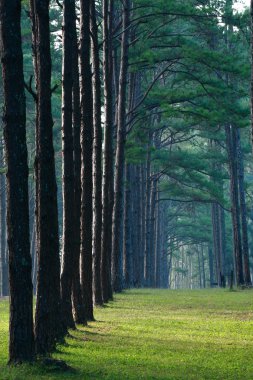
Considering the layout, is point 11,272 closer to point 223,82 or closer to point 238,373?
point 238,373

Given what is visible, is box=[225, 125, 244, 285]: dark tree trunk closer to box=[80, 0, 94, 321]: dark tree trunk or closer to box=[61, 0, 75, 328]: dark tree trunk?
box=[80, 0, 94, 321]: dark tree trunk

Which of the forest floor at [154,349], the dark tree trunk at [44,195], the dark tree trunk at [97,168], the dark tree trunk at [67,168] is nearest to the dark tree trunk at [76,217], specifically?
the forest floor at [154,349]

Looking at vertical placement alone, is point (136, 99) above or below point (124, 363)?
above

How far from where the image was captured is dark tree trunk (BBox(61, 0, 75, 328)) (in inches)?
709

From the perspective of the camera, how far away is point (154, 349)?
15.4m

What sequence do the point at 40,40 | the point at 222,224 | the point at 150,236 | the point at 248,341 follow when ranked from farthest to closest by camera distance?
the point at 222,224 → the point at 150,236 → the point at 248,341 → the point at 40,40

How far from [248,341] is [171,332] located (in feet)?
7.96

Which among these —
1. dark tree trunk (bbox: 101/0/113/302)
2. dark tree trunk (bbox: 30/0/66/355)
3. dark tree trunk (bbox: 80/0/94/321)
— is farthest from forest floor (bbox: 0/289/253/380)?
dark tree trunk (bbox: 101/0/113/302)

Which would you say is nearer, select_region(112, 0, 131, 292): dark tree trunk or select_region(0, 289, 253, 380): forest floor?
select_region(0, 289, 253, 380): forest floor

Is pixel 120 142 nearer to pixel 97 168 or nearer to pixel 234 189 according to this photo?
pixel 97 168

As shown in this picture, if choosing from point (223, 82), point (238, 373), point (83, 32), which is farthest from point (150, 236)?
point (238, 373)

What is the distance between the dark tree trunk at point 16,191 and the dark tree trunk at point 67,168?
553 centimetres

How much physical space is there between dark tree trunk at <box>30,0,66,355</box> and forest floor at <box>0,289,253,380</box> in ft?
2.01

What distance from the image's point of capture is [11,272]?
12.3 m
